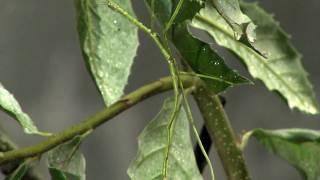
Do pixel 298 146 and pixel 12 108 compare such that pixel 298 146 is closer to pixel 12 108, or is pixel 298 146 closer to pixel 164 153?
pixel 164 153

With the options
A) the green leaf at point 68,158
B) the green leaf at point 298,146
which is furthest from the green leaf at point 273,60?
the green leaf at point 68,158

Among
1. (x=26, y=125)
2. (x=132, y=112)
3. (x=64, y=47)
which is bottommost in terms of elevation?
(x=132, y=112)

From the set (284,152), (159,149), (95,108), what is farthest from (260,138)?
(95,108)

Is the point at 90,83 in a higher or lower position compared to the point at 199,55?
lower

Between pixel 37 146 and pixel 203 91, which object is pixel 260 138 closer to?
pixel 203 91

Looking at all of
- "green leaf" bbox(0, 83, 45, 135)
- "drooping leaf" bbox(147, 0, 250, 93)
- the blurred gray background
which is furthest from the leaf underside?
the blurred gray background

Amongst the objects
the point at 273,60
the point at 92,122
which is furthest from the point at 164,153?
the point at 273,60

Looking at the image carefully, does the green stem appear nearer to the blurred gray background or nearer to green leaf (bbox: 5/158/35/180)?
green leaf (bbox: 5/158/35/180)
